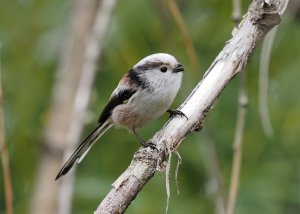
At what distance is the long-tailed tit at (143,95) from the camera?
349 cm

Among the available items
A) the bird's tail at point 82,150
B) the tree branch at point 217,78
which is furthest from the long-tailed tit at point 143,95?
the tree branch at point 217,78

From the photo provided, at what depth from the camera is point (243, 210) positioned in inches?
171

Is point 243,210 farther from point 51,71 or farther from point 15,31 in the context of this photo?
point 15,31

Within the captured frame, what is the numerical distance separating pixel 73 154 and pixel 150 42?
4.25 ft

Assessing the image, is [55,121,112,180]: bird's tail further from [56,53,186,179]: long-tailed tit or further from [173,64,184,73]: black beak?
[173,64,184,73]: black beak

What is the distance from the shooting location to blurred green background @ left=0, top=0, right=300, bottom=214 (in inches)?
171

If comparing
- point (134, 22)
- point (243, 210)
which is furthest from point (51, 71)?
point (243, 210)

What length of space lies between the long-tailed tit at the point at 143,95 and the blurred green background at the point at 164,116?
1.80ft

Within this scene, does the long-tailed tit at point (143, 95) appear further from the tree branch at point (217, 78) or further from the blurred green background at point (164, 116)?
the tree branch at point (217, 78)

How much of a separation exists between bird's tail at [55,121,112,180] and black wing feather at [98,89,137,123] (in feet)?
0.14

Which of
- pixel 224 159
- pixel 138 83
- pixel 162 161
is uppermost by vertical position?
pixel 224 159

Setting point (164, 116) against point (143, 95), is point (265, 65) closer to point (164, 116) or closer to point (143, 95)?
point (143, 95)

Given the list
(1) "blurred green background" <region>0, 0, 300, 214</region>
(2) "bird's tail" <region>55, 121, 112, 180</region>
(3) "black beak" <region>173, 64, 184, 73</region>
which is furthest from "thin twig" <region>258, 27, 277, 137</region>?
(2) "bird's tail" <region>55, 121, 112, 180</region>

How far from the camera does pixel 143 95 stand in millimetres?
3604
